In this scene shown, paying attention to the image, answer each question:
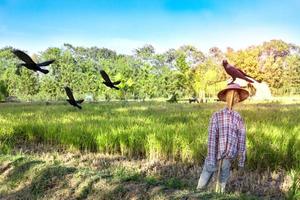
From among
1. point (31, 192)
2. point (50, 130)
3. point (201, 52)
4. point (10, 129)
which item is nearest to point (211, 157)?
point (31, 192)

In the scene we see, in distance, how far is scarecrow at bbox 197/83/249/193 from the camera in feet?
10.1

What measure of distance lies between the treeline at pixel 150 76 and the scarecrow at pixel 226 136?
957 inches

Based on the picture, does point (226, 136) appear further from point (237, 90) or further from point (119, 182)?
point (119, 182)

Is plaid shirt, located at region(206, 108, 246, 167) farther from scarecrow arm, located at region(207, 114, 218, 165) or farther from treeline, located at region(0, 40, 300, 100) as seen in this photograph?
treeline, located at region(0, 40, 300, 100)

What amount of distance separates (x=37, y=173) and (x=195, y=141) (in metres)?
1.86

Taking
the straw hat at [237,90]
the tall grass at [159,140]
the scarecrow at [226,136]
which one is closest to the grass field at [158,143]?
the tall grass at [159,140]

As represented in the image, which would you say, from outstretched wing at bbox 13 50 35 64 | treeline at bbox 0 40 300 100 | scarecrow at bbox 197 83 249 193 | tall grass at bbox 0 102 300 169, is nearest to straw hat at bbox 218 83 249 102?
scarecrow at bbox 197 83 249 193

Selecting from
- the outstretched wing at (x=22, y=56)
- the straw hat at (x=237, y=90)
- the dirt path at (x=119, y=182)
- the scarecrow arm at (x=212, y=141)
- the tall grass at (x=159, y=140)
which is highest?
the outstretched wing at (x=22, y=56)

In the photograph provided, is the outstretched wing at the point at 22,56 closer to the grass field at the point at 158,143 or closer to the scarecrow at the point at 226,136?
the grass field at the point at 158,143

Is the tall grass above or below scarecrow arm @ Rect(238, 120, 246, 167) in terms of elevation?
below

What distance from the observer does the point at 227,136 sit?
10.1ft

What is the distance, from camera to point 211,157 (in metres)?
3.17

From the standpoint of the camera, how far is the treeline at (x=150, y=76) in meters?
30.7

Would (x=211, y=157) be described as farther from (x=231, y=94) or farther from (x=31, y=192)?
(x=31, y=192)
